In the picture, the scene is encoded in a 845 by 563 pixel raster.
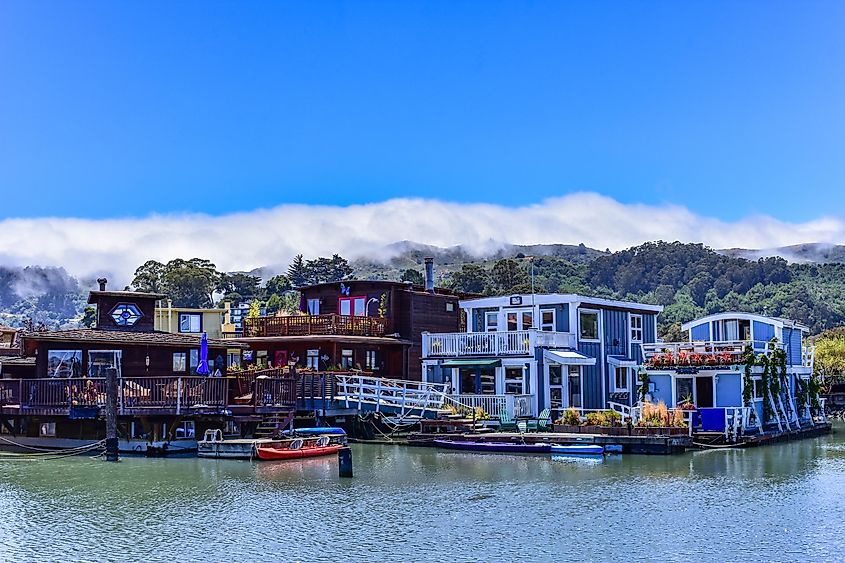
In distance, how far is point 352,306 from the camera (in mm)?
51594

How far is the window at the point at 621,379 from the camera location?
44469mm

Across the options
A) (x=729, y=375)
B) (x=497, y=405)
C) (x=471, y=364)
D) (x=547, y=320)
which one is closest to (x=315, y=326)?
(x=471, y=364)

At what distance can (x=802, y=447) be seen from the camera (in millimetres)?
38688

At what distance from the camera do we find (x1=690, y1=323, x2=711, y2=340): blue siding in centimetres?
4309

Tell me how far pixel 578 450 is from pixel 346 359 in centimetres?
1752

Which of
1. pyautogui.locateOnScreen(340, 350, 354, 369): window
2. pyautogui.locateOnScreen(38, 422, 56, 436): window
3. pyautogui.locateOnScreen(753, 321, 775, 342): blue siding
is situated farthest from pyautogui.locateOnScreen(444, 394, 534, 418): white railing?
pyautogui.locateOnScreen(38, 422, 56, 436): window

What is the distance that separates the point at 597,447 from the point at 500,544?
14.1 metres

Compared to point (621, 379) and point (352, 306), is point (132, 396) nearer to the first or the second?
point (352, 306)

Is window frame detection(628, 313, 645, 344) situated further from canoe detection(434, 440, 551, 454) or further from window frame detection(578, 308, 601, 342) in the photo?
canoe detection(434, 440, 551, 454)

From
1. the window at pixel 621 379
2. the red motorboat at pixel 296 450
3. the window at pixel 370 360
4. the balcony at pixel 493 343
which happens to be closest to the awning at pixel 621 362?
the window at pixel 621 379

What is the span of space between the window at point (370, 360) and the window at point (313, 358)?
2760 mm

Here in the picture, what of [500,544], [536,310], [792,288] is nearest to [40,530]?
[500,544]

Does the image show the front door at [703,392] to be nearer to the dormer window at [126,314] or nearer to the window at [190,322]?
the dormer window at [126,314]

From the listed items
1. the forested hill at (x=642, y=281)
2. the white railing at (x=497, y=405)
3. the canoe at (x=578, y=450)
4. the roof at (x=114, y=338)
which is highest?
the forested hill at (x=642, y=281)
